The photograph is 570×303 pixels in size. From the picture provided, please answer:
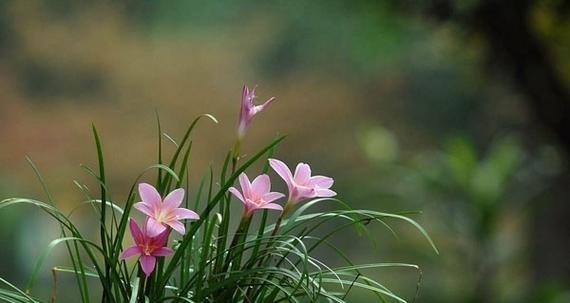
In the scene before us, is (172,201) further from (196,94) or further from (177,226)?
(196,94)

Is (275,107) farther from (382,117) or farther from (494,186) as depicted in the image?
(494,186)

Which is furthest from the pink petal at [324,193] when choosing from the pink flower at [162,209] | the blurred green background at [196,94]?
the blurred green background at [196,94]

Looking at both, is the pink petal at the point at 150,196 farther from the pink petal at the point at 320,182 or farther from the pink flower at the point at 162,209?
the pink petal at the point at 320,182

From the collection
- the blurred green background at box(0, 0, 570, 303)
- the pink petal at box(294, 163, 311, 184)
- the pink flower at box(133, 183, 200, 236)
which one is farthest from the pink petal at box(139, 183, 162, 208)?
the blurred green background at box(0, 0, 570, 303)

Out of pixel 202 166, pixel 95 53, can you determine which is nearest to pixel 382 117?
pixel 202 166

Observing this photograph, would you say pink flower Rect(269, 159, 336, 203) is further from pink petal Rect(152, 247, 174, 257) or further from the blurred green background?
the blurred green background

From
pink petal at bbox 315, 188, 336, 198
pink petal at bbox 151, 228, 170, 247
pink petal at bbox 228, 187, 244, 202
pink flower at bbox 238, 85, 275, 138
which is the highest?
pink flower at bbox 238, 85, 275, 138
